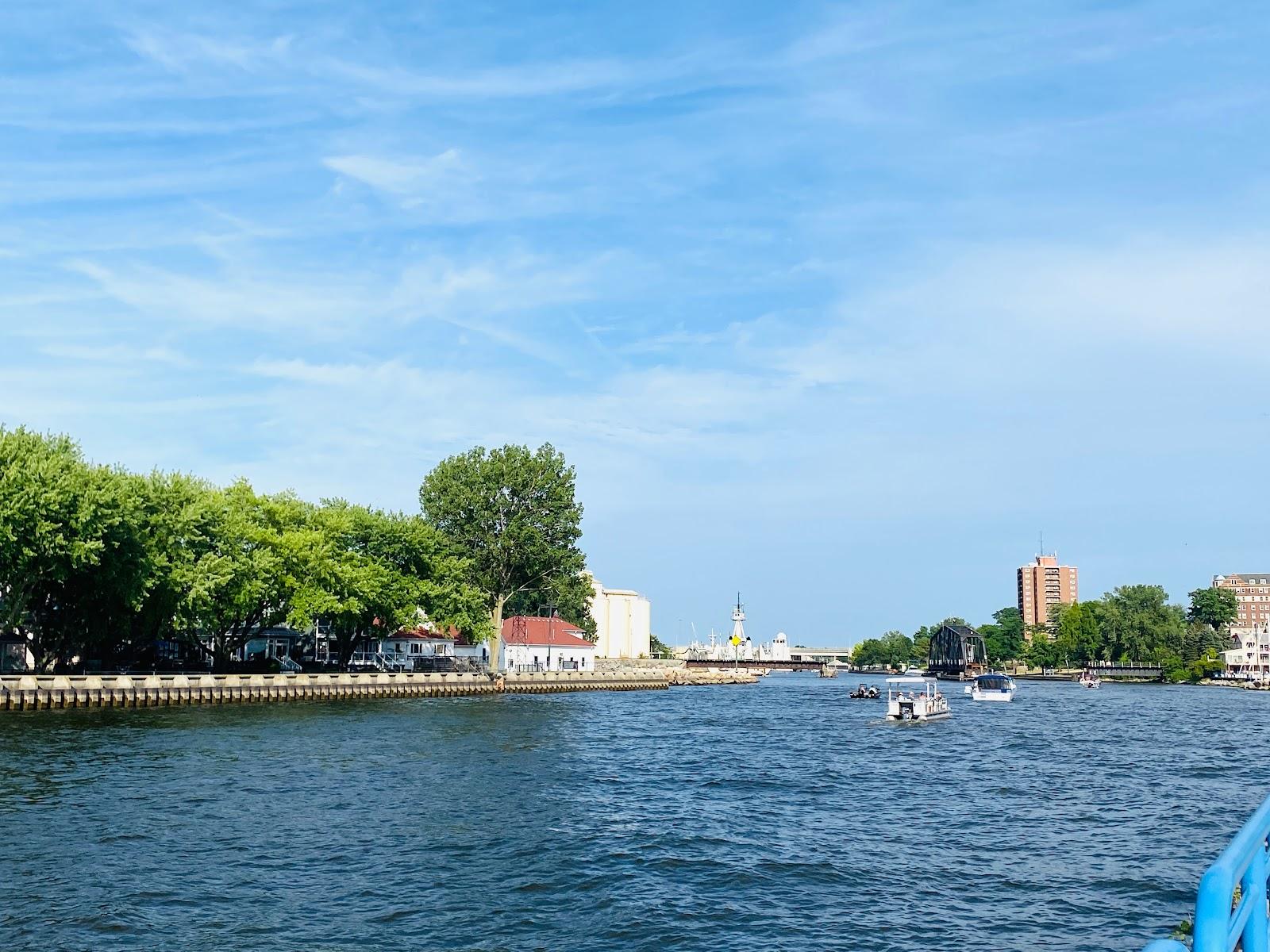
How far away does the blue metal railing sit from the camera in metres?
5.07

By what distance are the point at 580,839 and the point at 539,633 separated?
126834 mm

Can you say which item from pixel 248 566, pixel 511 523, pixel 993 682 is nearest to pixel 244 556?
pixel 248 566

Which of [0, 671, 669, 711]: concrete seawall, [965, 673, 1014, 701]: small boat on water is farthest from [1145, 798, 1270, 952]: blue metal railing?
[965, 673, 1014, 701]: small boat on water

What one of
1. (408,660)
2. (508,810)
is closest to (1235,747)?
(508,810)

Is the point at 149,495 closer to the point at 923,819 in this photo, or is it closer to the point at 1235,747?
the point at 923,819

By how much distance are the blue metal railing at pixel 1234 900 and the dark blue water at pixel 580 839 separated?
15988 mm

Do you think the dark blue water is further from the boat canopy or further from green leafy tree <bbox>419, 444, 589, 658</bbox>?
the boat canopy

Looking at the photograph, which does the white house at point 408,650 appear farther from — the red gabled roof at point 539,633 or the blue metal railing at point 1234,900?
the blue metal railing at point 1234,900

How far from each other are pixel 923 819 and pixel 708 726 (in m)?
42.8

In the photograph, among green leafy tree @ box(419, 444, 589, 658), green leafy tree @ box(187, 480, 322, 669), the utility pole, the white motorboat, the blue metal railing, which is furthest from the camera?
the utility pole

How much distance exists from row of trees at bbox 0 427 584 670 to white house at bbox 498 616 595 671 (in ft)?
41.2

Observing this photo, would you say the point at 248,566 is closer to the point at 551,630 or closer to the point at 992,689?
the point at 551,630

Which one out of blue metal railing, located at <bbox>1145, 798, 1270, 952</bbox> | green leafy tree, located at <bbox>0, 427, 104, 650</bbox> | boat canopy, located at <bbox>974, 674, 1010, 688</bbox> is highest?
green leafy tree, located at <bbox>0, 427, 104, 650</bbox>

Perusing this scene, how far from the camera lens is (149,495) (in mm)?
79750
